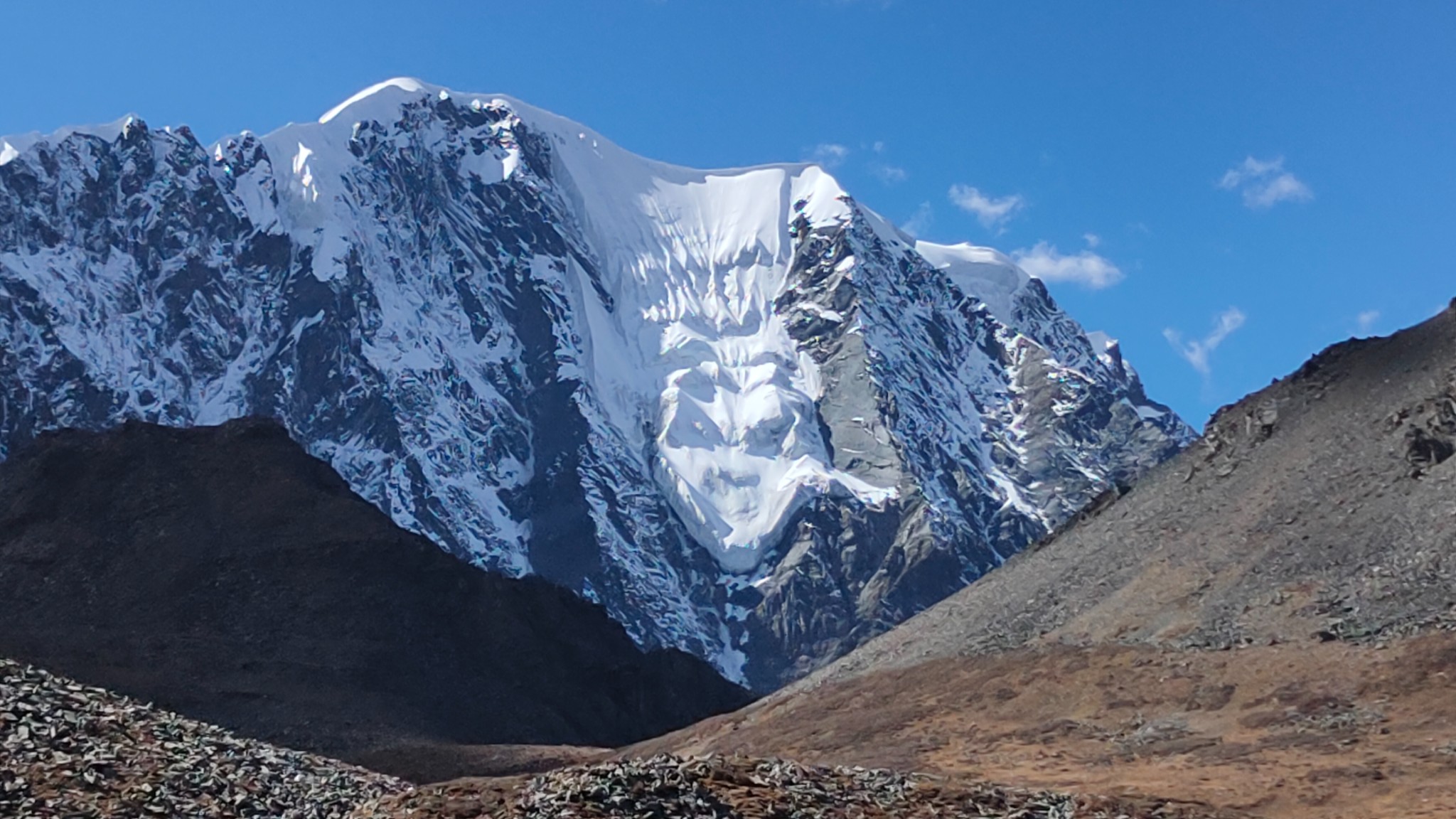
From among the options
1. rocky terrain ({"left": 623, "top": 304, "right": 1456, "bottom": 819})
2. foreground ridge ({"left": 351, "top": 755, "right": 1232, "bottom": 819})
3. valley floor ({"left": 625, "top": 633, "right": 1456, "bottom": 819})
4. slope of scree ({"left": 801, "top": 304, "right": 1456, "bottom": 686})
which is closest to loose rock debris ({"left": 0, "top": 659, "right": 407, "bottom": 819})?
foreground ridge ({"left": 351, "top": 755, "right": 1232, "bottom": 819})

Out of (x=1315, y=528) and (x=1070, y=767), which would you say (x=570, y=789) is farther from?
(x=1315, y=528)

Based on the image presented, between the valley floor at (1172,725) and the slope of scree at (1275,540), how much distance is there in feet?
9.57

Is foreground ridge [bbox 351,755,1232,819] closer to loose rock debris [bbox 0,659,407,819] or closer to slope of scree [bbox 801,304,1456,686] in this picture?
loose rock debris [bbox 0,659,407,819]

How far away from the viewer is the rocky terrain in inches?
2205

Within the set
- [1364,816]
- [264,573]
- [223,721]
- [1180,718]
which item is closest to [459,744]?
[223,721]

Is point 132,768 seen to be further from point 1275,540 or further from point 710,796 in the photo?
point 1275,540

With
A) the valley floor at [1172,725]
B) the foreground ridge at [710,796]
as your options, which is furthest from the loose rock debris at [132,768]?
the valley floor at [1172,725]

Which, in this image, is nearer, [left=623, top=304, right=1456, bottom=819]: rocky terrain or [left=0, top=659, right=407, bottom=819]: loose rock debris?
[left=0, top=659, right=407, bottom=819]: loose rock debris

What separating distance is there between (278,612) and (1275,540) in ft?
235

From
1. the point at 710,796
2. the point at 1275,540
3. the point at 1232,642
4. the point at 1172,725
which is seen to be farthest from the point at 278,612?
the point at 710,796

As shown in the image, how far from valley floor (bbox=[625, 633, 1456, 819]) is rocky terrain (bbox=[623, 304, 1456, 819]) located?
0.52 feet

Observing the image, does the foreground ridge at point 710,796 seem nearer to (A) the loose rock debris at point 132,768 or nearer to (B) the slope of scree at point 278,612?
(A) the loose rock debris at point 132,768

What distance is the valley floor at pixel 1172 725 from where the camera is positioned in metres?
49.3

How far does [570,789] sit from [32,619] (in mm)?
96752
